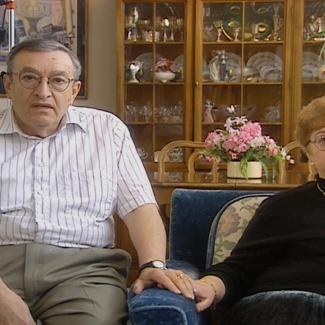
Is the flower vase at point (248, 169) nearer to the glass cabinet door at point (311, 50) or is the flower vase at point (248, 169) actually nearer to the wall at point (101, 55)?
the glass cabinet door at point (311, 50)

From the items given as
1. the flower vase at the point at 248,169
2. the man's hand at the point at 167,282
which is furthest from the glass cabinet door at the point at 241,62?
the man's hand at the point at 167,282

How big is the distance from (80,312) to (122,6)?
3.09 meters

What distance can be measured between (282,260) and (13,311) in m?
0.75

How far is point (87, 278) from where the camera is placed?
4.89 feet

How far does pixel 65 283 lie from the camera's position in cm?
147

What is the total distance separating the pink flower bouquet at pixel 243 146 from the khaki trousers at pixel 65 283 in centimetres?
123

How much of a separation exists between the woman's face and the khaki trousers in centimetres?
67

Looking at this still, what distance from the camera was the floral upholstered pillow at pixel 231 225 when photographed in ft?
5.71

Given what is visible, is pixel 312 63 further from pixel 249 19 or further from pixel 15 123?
pixel 15 123

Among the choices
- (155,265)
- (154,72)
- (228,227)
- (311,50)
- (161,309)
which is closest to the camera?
(161,309)

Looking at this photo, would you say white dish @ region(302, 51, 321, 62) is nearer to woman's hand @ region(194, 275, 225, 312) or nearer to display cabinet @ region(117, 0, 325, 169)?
display cabinet @ region(117, 0, 325, 169)

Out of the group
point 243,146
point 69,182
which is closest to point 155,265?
point 69,182

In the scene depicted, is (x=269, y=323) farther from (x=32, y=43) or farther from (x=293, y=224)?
(x=32, y=43)

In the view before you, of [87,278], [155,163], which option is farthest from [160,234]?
[155,163]
